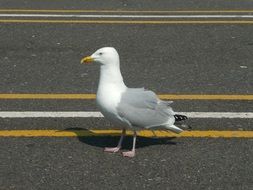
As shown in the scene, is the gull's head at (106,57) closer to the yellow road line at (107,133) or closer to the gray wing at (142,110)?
the gray wing at (142,110)

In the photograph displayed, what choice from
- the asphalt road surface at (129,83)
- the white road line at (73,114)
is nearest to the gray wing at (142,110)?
the asphalt road surface at (129,83)

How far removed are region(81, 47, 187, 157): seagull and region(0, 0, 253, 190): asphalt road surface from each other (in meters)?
0.21

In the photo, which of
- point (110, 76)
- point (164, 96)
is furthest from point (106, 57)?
point (164, 96)

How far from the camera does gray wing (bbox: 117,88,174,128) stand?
13.2 ft

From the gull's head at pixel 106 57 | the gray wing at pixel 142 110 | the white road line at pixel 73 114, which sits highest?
the gull's head at pixel 106 57

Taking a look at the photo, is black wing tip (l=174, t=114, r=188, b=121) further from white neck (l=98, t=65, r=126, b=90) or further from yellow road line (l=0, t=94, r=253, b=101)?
yellow road line (l=0, t=94, r=253, b=101)

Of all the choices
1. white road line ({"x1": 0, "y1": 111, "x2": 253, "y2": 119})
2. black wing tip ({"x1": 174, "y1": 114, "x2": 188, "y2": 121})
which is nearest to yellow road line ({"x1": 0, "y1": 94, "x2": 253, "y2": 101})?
white road line ({"x1": 0, "y1": 111, "x2": 253, "y2": 119})

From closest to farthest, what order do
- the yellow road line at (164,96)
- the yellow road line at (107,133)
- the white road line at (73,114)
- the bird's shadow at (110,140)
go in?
the bird's shadow at (110,140) → the yellow road line at (107,133) → the white road line at (73,114) → the yellow road line at (164,96)

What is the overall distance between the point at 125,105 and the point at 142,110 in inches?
5.5

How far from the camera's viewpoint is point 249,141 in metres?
4.34

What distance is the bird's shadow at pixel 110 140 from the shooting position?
432 cm

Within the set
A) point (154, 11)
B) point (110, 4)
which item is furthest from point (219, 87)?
point (110, 4)

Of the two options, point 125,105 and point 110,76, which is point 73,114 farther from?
point 125,105

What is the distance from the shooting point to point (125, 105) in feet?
13.2
